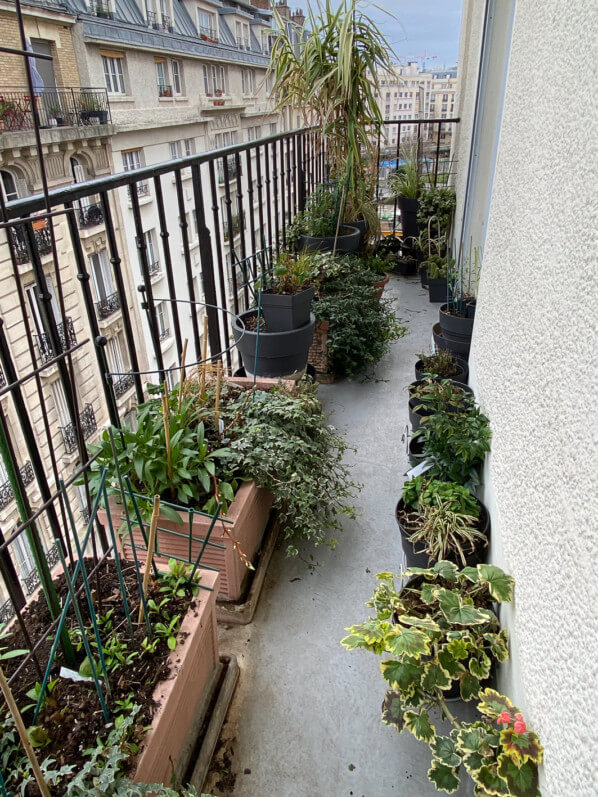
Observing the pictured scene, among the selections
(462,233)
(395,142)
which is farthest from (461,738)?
(395,142)

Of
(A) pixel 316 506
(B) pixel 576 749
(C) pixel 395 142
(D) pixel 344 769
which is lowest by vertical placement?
(D) pixel 344 769

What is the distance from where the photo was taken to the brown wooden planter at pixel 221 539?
1.44 metres

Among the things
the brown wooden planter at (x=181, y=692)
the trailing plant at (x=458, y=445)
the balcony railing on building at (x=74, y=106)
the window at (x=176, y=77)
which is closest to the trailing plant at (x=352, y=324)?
the trailing plant at (x=458, y=445)

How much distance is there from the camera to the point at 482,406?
1845mm

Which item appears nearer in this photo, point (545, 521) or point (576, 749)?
point (576, 749)

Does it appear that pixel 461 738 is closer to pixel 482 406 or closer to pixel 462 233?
pixel 482 406

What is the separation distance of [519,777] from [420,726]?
0.20 meters

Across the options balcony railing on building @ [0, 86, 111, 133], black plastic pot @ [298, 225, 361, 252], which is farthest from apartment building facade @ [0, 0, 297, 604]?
black plastic pot @ [298, 225, 361, 252]

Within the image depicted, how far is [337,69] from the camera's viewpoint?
9.57ft

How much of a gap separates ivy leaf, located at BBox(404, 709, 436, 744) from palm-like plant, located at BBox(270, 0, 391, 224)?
3.02 m

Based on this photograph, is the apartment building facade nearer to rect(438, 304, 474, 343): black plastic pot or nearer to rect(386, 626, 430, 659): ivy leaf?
rect(438, 304, 474, 343): black plastic pot

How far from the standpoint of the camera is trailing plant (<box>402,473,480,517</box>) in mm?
1541

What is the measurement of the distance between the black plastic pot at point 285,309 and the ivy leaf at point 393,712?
159 cm

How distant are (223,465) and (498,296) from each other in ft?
3.49
